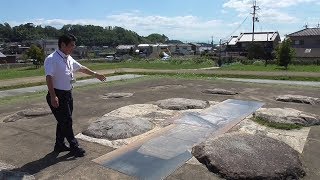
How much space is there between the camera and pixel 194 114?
620 cm

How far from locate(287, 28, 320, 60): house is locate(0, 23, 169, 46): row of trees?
88991 mm

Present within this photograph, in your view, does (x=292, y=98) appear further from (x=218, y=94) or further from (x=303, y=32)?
(x=303, y=32)

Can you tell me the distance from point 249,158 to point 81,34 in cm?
13335

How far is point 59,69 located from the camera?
3.88 m

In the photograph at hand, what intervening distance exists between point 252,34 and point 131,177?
5515 centimetres

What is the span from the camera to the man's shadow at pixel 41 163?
3537 mm

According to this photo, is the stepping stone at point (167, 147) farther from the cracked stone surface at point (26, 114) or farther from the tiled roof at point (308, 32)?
the tiled roof at point (308, 32)

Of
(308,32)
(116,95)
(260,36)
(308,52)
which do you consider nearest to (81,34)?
(260,36)

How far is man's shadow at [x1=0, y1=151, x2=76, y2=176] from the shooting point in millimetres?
3537

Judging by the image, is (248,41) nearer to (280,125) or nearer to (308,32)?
(308,32)

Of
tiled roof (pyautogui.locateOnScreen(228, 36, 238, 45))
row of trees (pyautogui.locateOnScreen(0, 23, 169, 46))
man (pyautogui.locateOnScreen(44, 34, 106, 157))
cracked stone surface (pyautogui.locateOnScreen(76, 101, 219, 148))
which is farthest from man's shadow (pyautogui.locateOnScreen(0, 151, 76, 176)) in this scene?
row of trees (pyautogui.locateOnScreen(0, 23, 169, 46))

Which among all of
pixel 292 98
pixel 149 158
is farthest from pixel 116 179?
pixel 292 98

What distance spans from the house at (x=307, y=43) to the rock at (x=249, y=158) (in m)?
37.6

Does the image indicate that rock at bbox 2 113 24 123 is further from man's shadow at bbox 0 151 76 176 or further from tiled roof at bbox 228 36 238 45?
tiled roof at bbox 228 36 238 45
